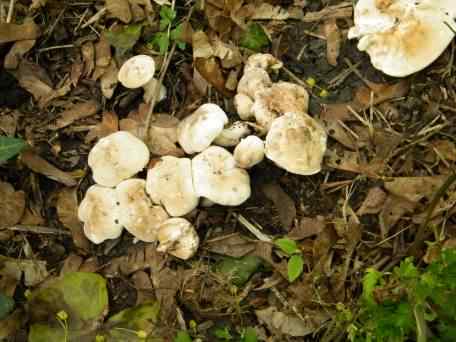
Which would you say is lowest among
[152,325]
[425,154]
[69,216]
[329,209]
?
[152,325]

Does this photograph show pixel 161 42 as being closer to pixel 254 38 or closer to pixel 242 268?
pixel 254 38

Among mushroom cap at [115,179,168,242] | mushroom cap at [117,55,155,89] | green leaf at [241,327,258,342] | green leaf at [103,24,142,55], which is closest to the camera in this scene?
green leaf at [241,327,258,342]

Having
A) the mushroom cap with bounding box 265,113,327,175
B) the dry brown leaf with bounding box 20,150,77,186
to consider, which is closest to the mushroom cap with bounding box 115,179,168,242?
the dry brown leaf with bounding box 20,150,77,186

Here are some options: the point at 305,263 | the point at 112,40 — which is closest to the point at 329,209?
the point at 305,263

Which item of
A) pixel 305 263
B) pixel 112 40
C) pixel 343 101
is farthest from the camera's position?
pixel 112 40

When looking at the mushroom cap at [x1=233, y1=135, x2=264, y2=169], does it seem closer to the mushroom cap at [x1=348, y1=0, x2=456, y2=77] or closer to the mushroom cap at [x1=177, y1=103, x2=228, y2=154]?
the mushroom cap at [x1=177, y1=103, x2=228, y2=154]

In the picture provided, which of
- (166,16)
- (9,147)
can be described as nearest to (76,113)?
(9,147)

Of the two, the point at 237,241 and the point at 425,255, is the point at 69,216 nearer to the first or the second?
the point at 237,241
